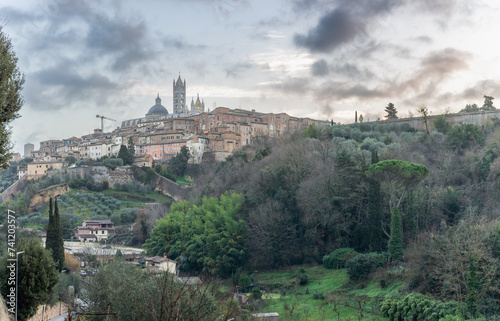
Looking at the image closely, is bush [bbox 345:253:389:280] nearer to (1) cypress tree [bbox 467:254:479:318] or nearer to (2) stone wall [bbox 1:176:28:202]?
(1) cypress tree [bbox 467:254:479:318]

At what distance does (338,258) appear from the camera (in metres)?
28.1

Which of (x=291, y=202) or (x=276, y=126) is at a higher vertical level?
(x=276, y=126)

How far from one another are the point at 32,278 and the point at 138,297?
6.50m

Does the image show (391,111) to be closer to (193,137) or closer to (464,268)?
(193,137)

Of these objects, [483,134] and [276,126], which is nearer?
[483,134]

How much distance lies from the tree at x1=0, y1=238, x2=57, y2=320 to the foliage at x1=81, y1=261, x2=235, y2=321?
1385mm

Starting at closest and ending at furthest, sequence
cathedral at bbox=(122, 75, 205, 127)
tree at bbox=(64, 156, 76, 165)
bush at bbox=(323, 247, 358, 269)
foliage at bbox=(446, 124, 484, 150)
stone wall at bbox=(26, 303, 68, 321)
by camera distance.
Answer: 1. stone wall at bbox=(26, 303, 68, 321)
2. bush at bbox=(323, 247, 358, 269)
3. foliage at bbox=(446, 124, 484, 150)
4. tree at bbox=(64, 156, 76, 165)
5. cathedral at bbox=(122, 75, 205, 127)

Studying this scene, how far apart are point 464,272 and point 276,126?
6321 cm

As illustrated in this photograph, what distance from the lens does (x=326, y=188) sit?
32.0m

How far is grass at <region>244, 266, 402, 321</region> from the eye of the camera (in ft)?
69.9

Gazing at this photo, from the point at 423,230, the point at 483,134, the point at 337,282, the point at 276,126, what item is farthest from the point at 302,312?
the point at 276,126

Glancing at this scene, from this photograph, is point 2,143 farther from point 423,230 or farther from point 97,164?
point 97,164

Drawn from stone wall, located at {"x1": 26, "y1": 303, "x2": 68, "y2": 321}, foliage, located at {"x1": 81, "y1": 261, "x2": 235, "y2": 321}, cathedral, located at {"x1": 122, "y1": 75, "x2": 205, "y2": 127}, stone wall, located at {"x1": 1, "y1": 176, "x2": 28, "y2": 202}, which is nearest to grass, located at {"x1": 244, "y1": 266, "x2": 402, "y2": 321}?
foliage, located at {"x1": 81, "y1": 261, "x2": 235, "y2": 321}

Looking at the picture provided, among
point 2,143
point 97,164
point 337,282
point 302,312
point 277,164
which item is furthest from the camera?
point 97,164
